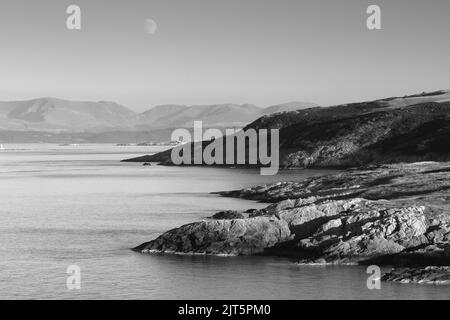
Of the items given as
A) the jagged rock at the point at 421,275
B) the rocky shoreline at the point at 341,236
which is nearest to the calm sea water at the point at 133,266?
the jagged rock at the point at 421,275


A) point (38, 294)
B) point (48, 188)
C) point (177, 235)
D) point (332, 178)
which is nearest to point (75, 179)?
point (48, 188)

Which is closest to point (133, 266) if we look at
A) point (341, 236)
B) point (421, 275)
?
point (341, 236)

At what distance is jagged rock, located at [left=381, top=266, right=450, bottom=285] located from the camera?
50372 millimetres

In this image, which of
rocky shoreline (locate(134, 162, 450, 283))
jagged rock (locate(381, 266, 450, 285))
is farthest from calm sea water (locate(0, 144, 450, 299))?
rocky shoreline (locate(134, 162, 450, 283))

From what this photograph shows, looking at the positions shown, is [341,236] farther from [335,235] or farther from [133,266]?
[133,266]

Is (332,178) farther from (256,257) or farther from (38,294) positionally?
(38,294)

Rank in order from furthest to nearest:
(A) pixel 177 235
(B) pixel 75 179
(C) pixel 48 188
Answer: (B) pixel 75 179 < (C) pixel 48 188 < (A) pixel 177 235

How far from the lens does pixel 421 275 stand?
50.9 metres

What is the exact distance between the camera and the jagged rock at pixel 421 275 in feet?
165

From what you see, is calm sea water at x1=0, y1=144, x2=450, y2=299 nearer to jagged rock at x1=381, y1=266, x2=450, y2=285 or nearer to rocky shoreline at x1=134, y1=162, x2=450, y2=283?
jagged rock at x1=381, y1=266, x2=450, y2=285
